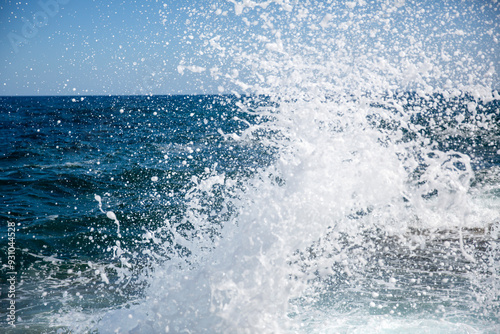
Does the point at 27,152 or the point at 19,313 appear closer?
the point at 19,313

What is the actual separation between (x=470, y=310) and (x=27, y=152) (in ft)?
43.9

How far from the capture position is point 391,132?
543 centimetres

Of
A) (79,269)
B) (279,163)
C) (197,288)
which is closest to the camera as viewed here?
(197,288)

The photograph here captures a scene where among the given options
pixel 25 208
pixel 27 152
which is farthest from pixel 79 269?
pixel 27 152

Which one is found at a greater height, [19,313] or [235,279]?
[235,279]

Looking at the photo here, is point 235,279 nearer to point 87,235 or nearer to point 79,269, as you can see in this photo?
point 79,269

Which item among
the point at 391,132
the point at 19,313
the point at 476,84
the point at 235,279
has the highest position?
the point at 476,84

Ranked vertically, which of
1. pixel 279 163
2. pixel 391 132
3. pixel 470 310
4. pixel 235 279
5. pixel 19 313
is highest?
pixel 391 132

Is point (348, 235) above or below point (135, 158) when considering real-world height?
below

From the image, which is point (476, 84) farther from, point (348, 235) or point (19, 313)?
point (19, 313)

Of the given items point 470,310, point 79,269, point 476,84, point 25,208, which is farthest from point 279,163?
point 25,208

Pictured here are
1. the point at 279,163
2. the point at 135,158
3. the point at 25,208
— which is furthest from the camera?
the point at 135,158

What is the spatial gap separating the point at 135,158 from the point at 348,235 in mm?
8353

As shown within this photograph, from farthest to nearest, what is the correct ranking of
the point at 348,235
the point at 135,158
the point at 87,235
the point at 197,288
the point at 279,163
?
the point at 135,158 → the point at 87,235 → the point at 348,235 → the point at 279,163 → the point at 197,288
